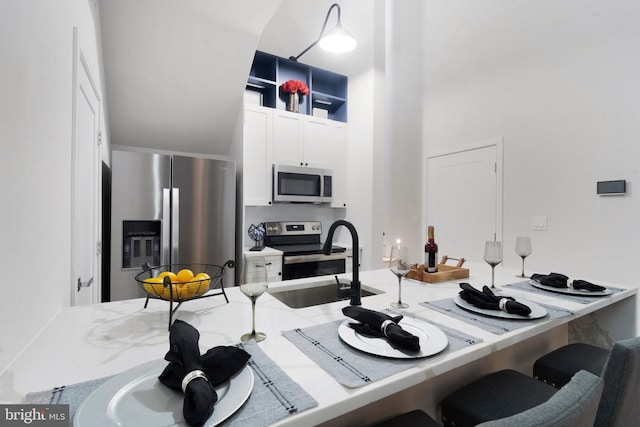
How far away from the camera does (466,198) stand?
3344 mm

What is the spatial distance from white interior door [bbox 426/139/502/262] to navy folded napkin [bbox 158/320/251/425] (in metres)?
3.04

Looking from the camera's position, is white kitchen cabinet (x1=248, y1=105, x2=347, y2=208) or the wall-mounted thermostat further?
white kitchen cabinet (x1=248, y1=105, x2=347, y2=208)

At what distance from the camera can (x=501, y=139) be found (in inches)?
118

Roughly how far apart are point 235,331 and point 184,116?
108 inches

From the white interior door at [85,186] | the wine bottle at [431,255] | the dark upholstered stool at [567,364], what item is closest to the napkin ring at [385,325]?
the wine bottle at [431,255]

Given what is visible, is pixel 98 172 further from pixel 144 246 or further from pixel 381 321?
pixel 381 321

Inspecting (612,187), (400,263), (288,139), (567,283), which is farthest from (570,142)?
(288,139)

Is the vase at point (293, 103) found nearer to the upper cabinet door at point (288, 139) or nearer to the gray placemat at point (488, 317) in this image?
the upper cabinet door at point (288, 139)

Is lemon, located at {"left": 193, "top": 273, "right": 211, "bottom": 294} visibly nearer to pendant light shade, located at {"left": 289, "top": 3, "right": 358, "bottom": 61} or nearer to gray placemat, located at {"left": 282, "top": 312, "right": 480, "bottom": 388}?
gray placemat, located at {"left": 282, "top": 312, "right": 480, "bottom": 388}

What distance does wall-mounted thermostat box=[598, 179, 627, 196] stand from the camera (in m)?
2.18

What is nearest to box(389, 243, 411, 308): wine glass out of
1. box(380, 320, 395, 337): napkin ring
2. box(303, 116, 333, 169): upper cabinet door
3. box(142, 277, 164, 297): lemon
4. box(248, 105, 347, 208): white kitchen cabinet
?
box(380, 320, 395, 337): napkin ring

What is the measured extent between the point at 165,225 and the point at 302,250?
128 centimetres

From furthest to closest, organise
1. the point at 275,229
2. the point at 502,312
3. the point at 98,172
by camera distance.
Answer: the point at 275,229, the point at 98,172, the point at 502,312

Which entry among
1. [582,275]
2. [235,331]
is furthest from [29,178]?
[582,275]
